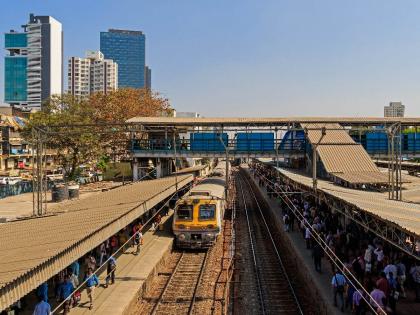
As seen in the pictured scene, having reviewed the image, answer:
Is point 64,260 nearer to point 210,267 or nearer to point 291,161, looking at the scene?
point 210,267

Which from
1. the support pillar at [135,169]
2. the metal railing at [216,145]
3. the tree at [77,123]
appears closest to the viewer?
the metal railing at [216,145]

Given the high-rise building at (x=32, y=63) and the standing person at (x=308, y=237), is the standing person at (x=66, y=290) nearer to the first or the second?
the standing person at (x=308, y=237)

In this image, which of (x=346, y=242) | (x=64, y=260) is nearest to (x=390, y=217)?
(x=346, y=242)

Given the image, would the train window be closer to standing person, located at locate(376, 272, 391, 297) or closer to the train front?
the train front

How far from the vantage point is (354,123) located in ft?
118

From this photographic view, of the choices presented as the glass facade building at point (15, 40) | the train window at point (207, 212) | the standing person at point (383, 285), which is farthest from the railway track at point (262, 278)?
the glass facade building at point (15, 40)

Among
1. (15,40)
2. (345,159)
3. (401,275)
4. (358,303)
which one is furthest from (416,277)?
(15,40)

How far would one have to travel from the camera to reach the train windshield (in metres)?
21.6

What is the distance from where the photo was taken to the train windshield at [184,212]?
2158cm

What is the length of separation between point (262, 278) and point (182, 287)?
315 centimetres

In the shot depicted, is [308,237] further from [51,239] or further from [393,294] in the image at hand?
[51,239]

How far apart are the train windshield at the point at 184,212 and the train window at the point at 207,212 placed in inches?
20.9

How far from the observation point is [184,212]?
21656 millimetres

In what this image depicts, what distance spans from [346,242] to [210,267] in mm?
5656
